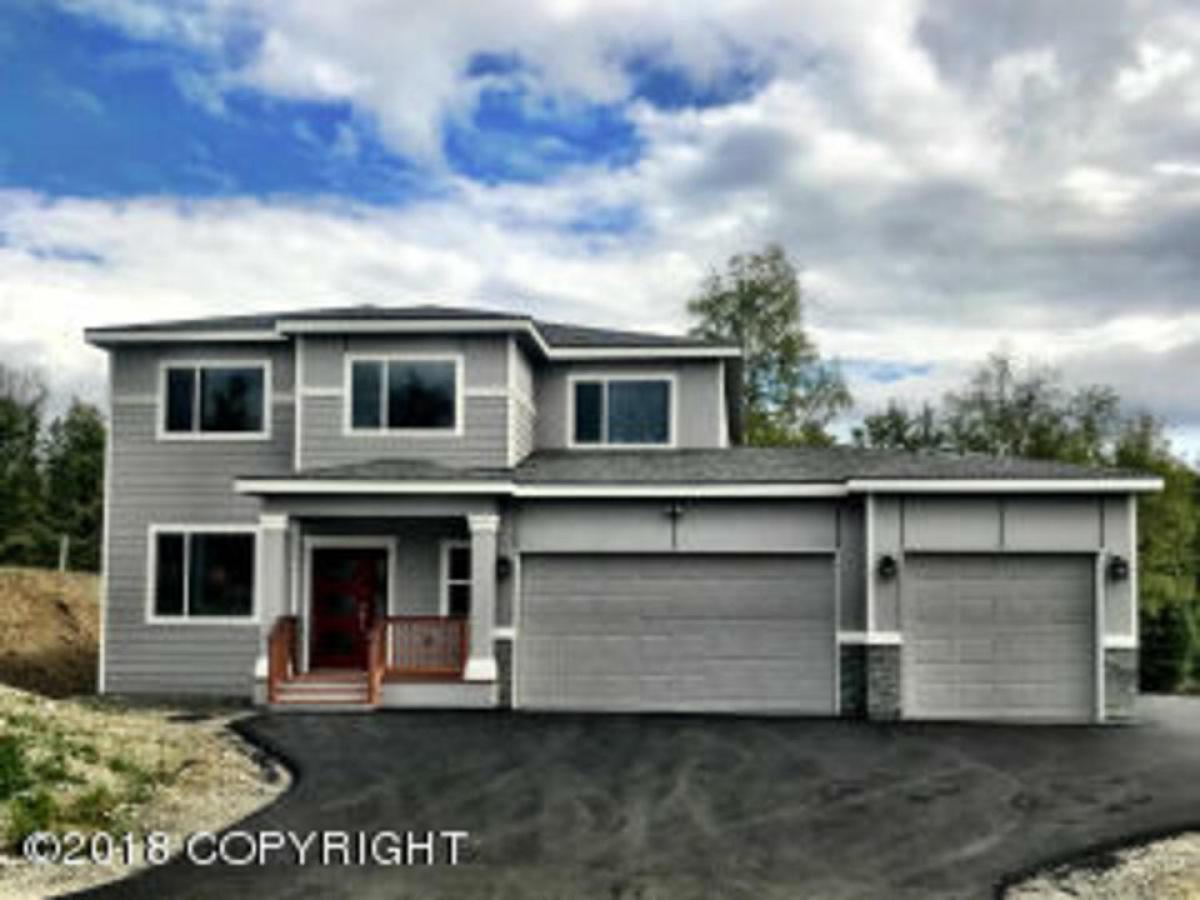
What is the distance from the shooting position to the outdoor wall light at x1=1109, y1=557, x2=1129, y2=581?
15.4 m

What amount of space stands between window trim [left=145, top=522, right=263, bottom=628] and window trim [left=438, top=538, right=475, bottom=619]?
9.81 ft

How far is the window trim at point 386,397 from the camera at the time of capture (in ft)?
58.2

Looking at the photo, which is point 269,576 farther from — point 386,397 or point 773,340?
point 773,340

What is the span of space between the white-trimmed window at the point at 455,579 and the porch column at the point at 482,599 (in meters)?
→ 1.29

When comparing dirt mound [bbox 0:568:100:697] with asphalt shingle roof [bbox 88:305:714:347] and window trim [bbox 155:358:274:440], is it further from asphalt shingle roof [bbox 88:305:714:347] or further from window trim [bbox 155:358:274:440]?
asphalt shingle roof [bbox 88:305:714:347]

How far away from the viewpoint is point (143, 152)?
→ 75.7ft

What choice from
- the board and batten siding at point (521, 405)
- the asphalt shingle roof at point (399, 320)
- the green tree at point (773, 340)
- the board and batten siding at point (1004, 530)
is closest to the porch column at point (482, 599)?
the board and batten siding at point (521, 405)

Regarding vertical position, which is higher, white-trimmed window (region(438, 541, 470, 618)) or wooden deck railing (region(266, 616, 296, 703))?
white-trimmed window (region(438, 541, 470, 618))

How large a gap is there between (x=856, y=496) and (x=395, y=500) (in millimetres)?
6345

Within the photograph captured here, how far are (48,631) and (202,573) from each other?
9.81m

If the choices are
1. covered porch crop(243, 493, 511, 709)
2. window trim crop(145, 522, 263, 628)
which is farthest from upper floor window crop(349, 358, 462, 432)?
window trim crop(145, 522, 263, 628)

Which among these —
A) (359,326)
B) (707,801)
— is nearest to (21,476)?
(359,326)

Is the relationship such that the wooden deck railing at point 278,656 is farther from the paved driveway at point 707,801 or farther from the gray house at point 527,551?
the paved driveway at point 707,801

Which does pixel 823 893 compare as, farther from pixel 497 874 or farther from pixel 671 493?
pixel 671 493
